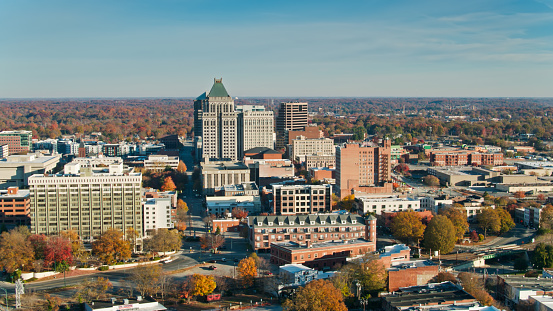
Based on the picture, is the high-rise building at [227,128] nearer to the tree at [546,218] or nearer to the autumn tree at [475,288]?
the tree at [546,218]

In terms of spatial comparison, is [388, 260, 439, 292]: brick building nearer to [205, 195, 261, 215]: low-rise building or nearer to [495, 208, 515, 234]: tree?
[495, 208, 515, 234]: tree

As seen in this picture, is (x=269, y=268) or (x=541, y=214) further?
(x=541, y=214)

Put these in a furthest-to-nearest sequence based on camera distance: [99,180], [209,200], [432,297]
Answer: [209,200], [99,180], [432,297]

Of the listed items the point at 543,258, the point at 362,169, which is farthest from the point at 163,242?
the point at 362,169

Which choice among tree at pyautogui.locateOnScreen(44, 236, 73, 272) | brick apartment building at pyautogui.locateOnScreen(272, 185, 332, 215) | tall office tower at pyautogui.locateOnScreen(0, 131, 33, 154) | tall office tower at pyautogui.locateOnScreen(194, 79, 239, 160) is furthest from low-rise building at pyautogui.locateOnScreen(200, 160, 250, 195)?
tall office tower at pyautogui.locateOnScreen(0, 131, 33, 154)

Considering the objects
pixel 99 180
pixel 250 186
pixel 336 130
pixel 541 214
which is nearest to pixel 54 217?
pixel 99 180

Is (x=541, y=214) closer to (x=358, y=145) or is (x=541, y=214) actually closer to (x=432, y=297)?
(x=358, y=145)

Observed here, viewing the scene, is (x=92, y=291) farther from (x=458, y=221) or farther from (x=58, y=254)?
(x=458, y=221)
